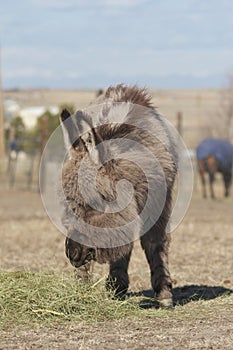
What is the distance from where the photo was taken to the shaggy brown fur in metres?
6.89

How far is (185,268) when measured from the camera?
10.9m

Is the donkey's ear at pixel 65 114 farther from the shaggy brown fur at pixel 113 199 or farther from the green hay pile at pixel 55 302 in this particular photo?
the green hay pile at pixel 55 302

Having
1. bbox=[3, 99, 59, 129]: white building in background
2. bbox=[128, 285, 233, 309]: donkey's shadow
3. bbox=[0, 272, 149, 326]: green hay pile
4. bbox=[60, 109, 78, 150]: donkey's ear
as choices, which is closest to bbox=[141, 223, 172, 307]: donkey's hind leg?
bbox=[128, 285, 233, 309]: donkey's shadow

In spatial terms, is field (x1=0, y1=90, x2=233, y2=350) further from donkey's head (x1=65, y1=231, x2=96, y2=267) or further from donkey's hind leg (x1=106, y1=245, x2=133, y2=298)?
donkey's head (x1=65, y1=231, x2=96, y2=267)

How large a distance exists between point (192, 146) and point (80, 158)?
31350mm

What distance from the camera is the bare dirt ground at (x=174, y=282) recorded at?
19.8 ft

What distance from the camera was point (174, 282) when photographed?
376 inches

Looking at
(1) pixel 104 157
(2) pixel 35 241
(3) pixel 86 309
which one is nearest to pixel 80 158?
(1) pixel 104 157

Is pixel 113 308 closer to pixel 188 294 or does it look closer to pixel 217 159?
pixel 188 294

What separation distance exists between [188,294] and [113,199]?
2254mm

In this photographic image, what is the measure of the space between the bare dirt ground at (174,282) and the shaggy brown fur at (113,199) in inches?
22.2

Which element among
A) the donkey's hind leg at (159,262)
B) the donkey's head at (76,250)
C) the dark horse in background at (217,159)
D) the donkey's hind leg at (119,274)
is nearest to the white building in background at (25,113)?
the dark horse in background at (217,159)

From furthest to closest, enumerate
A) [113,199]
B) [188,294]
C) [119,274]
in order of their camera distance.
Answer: [188,294] < [119,274] < [113,199]

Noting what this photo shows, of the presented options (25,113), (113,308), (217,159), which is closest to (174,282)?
(113,308)
